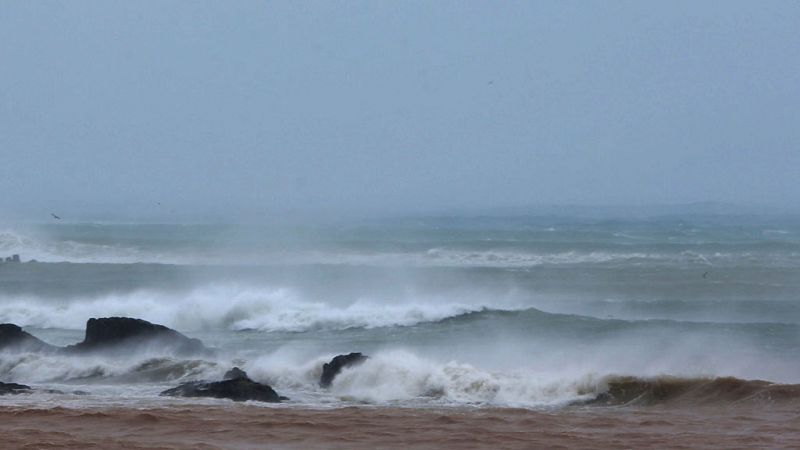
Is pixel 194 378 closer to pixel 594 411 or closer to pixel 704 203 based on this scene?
pixel 594 411

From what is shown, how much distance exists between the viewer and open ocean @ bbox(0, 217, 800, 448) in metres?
11.3

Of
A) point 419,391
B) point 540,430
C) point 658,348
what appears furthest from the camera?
point 658,348

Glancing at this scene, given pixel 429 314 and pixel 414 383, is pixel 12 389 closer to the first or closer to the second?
pixel 414 383

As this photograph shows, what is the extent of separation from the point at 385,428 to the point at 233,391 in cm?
240

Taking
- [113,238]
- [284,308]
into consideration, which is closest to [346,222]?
[113,238]

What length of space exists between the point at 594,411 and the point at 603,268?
18.8 meters

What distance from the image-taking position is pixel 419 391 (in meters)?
11.4

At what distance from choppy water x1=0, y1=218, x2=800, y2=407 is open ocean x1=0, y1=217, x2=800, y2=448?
48mm

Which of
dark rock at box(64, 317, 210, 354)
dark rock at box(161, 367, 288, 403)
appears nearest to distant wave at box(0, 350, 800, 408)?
dark rock at box(161, 367, 288, 403)

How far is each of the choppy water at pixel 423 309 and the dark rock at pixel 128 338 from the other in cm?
50

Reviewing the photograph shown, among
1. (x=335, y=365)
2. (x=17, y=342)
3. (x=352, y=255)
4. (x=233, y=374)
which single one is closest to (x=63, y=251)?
(x=352, y=255)

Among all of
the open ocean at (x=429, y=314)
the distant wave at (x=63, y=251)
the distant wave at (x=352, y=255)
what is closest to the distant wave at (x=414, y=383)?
the open ocean at (x=429, y=314)

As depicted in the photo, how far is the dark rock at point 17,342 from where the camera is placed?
13406 millimetres

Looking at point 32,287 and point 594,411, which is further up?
point 32,287
